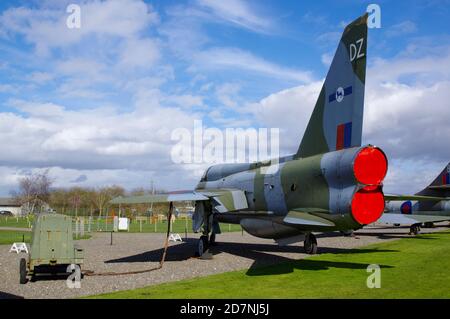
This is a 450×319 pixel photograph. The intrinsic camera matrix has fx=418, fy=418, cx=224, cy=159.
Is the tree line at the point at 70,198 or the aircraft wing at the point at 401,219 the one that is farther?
the tree line at the point at 70,198

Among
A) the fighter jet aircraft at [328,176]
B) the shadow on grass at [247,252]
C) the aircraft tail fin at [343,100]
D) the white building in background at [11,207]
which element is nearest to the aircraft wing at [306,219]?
the fighter jet aircraft at [328,176]

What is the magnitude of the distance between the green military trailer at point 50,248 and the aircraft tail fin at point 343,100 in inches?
289

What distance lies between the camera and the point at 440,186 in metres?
30.7

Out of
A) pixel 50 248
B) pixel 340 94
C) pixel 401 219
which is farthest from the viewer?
pixel 401 219

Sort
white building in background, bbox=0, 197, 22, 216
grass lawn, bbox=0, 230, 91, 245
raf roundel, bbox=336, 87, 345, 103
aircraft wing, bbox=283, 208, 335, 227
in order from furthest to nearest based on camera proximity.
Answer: white building in background, bbox=0, 197, 22, 216 < grass lawn, bbox=0, 230, 91, 245 < raf roundel, bbox=336, 87, 345, 103 < aircraft wing, bbox=283, 208, 335, 227

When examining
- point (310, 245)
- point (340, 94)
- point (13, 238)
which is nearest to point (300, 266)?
point (310, 245)

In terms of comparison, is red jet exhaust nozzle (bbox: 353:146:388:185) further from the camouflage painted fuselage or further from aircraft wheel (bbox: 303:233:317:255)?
aircraft wheel (bbox: 303:233:317:255)

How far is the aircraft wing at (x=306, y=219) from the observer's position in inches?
425

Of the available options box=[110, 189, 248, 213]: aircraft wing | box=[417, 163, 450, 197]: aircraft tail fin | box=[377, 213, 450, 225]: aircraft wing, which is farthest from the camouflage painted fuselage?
box=[417, 163, 450, 197]: aircraft tail fin

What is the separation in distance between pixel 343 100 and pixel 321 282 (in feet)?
16.3

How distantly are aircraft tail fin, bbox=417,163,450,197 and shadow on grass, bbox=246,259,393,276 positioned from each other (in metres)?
20.3

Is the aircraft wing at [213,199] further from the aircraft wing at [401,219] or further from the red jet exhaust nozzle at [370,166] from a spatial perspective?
the aircraft wing at [401,219]

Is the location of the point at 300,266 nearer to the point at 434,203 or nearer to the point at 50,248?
the point at 50,248

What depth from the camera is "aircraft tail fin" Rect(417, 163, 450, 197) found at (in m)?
30.9
